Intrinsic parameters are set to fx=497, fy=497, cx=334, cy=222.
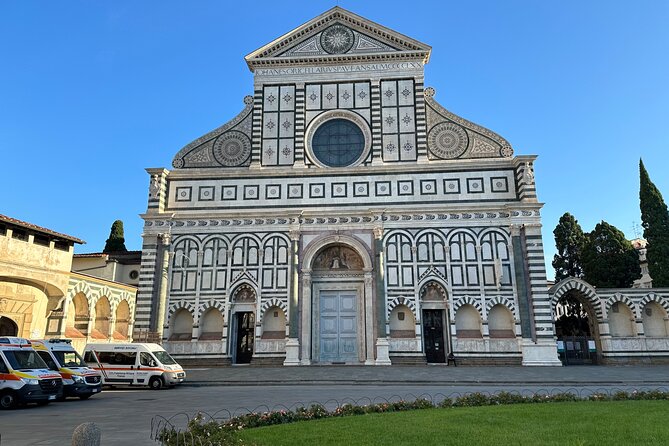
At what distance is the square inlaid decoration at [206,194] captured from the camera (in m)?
28.2

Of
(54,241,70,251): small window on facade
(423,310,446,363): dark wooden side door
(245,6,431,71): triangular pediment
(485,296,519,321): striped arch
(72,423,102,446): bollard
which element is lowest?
(72,423,102,446): bollard

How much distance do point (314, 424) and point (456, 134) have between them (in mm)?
22596

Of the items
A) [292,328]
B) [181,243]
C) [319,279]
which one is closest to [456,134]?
[319,279]

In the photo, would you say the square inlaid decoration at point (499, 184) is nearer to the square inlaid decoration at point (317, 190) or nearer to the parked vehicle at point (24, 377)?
the square inlaid decoration at point (317, 190)

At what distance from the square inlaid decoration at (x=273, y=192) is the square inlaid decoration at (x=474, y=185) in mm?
10473

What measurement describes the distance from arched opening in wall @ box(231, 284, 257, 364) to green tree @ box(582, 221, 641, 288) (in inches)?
970

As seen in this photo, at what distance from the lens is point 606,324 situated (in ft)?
85.9

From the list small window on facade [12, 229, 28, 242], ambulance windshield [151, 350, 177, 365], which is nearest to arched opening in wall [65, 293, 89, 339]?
small window on facade [12, 229, 28, 242]

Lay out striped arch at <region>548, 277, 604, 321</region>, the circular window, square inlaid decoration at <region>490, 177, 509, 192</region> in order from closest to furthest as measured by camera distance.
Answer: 1. striped arch at <region>548, 277, 604, 321</region>
2. square inlaid decoration at <region>490, 177, 509, 192</region>
3. the circular window

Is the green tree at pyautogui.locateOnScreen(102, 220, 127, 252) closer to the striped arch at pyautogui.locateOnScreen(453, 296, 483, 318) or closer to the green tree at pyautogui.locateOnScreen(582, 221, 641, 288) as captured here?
the striped arch at pyautogui.locateOnScreen(453, 296, 483, 318)

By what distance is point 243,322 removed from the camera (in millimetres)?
26984

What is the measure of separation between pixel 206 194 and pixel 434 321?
14.4 meters

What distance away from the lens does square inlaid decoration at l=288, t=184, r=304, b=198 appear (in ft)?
91.1

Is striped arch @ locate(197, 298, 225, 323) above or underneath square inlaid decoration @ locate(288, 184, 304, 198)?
underneath
